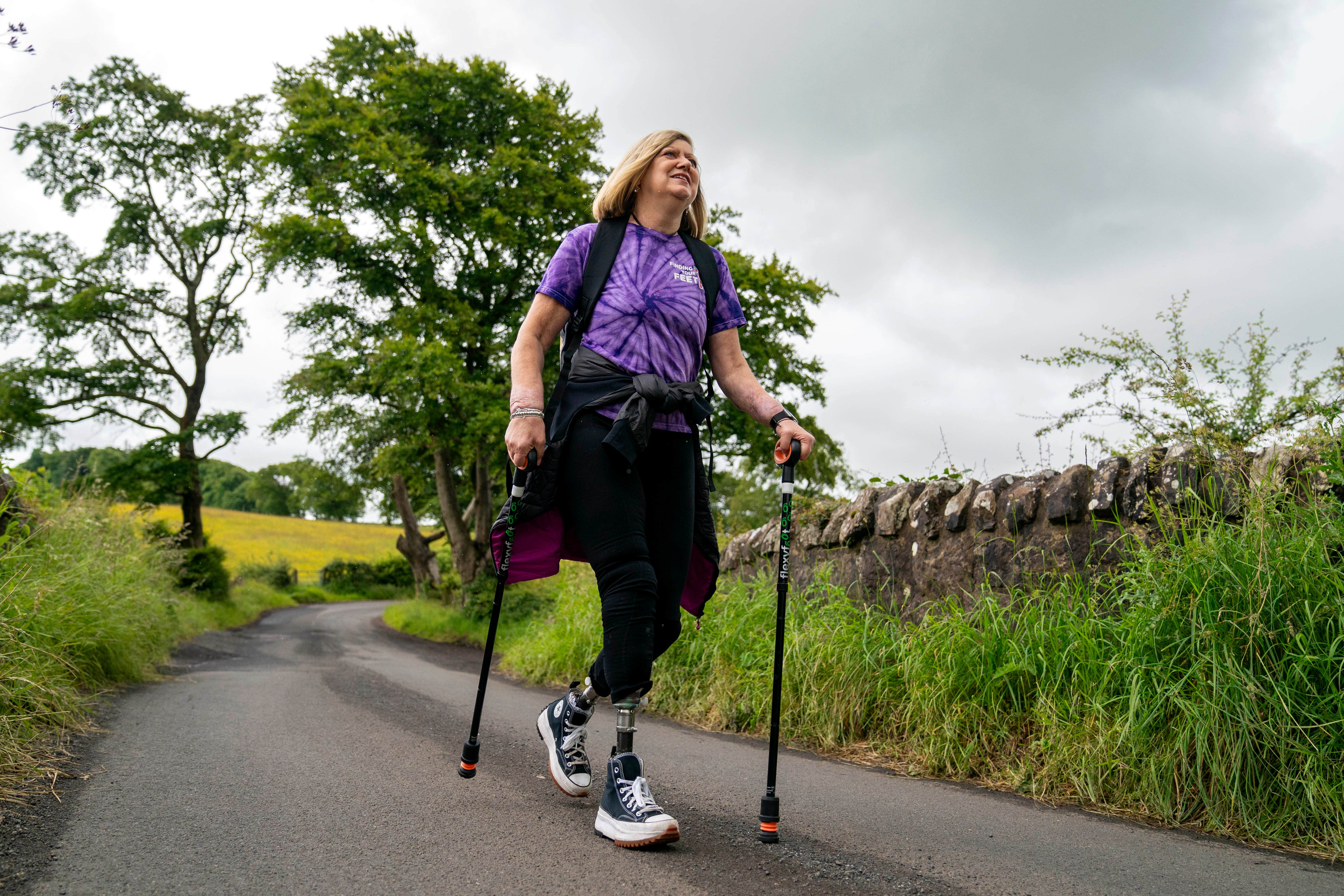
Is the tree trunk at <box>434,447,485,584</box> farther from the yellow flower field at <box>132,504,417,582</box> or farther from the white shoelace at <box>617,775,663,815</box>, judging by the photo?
the yellow flower field at <box>132,504,417,582</box>

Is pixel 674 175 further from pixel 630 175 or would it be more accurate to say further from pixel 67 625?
pixel 67 625

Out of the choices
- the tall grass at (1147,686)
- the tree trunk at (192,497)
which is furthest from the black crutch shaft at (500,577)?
the tree trunk at (192,497)

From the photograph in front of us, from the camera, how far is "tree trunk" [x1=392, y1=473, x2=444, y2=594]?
27344mm

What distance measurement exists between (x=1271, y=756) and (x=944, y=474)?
9.84 ft

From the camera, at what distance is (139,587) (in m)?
7.90

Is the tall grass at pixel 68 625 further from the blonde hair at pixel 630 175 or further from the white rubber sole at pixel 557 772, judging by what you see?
the blonde hair at pixel 630 175

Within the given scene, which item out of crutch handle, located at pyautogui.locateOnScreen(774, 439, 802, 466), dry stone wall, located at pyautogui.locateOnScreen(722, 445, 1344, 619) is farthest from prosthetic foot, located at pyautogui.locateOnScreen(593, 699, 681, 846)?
dry stone wall, located at pyautogui.locateOnScreen(722, 445, 1344, 619)

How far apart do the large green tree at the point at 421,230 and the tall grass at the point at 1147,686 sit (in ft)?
40.8

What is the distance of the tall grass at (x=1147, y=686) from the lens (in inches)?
114

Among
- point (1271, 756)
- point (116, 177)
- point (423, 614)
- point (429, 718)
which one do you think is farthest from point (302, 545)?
point (1271, 756)

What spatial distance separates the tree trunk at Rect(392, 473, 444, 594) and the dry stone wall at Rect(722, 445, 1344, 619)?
23221 millimetres

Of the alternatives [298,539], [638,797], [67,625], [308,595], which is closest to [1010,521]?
[638,797]

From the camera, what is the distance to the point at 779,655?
2.85m

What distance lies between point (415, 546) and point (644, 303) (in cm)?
2686
